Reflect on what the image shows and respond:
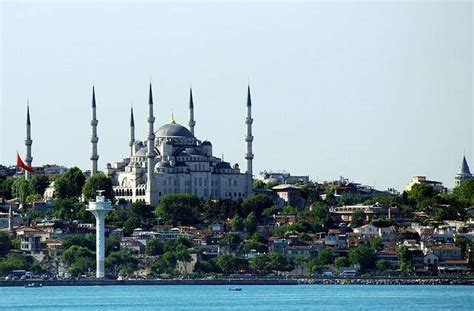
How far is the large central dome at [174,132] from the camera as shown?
12450cm

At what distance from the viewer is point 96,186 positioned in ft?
385

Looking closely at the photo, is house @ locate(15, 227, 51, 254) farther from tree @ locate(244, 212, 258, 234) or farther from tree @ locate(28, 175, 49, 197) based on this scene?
tree @ locate(28, 175, 49, 197)

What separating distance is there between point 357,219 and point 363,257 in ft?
41.9

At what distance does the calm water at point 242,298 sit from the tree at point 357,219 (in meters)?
18.4

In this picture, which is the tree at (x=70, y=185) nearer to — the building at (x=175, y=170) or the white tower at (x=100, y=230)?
the building at (x=175, y=170)

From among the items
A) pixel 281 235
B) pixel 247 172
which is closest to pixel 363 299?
pixel 281 235

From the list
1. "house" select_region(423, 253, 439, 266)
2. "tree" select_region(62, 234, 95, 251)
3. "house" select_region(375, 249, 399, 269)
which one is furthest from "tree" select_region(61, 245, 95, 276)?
"house" select_region(423, 253, 439, 266)

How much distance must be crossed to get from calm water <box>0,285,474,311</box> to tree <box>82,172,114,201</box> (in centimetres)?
1591

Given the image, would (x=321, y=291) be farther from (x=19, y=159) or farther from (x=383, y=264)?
(x=19, y=159)

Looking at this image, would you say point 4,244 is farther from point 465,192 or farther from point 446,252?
point 465,192

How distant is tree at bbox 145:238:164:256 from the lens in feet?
353

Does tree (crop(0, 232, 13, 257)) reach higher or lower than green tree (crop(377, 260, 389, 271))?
higher

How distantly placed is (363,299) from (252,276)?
1794cm

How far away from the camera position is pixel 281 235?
114m
